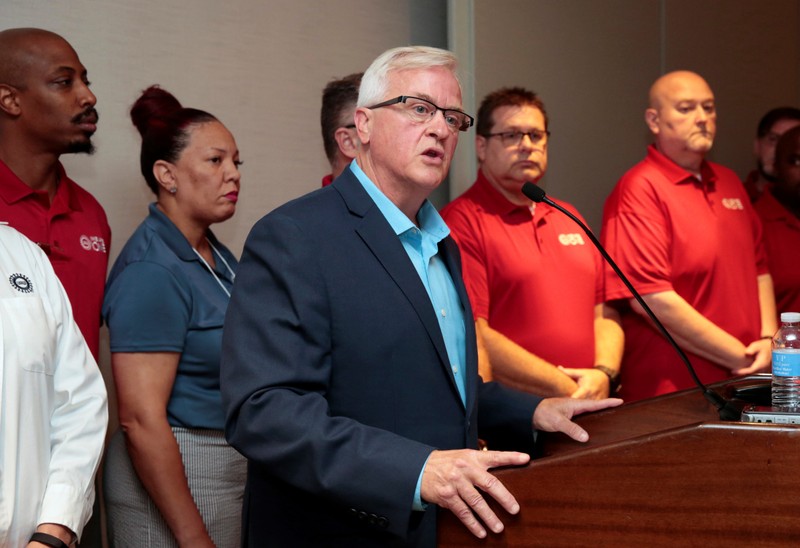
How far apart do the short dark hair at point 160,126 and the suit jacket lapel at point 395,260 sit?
1.10 metres

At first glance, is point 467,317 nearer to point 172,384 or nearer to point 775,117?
point 172,384

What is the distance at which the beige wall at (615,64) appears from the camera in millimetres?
3707

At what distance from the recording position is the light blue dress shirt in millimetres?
1632

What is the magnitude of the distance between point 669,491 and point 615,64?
10.9 ft

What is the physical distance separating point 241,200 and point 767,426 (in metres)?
2.39

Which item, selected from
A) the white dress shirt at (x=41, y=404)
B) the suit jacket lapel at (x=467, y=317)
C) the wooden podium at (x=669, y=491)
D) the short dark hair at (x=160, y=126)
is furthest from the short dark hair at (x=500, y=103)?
the wooden podium at (x=669, y=491)

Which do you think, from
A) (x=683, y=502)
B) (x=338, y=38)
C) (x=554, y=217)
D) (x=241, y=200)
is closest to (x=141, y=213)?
(x=241, y=200)

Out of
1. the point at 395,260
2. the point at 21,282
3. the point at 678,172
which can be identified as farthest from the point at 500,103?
the point at 21,282

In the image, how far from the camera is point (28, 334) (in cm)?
169

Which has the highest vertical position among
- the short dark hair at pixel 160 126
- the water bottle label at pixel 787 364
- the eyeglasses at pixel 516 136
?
the short dark hair at pixel 160 126

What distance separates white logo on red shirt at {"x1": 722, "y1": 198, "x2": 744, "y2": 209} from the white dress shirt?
7.90ft

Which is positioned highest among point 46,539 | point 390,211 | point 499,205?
point 390,211

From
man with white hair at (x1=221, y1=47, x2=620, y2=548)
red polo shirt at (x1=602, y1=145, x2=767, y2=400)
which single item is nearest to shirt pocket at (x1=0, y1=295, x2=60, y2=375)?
man with white hair at (x1=221, y1=47, x2=620, y2=548)

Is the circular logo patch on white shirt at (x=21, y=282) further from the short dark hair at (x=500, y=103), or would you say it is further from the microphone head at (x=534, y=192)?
the short dark hair at (x=500, y=103)
